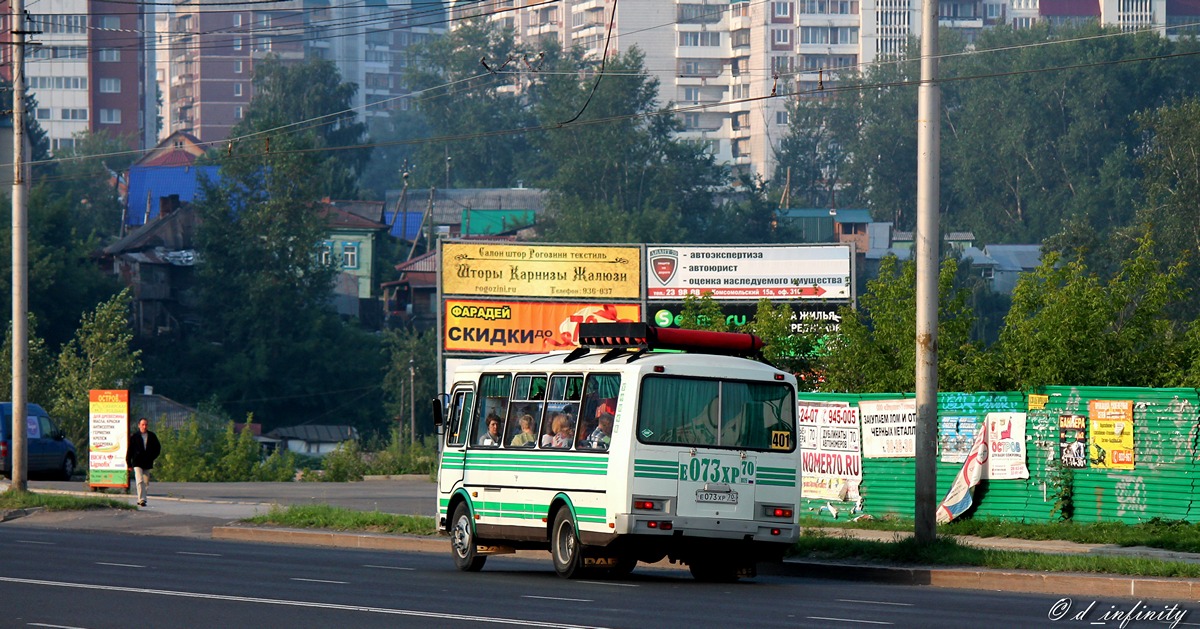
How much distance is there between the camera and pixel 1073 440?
24.6m

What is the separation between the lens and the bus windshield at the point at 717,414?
19.1 meters

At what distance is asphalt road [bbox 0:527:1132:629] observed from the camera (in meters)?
14.5

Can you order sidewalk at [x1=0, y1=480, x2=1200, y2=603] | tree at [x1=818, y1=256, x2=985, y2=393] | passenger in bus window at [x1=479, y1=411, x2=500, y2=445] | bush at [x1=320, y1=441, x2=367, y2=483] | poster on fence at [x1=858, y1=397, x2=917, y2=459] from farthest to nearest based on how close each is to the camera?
1. bush at [x1=320, y1=441, x2=367, y2=483]
2. tree at [x1=818, y1=256, x2=985, y2=393]
3. poster on fence at [x1=858, y1=397, x2=917, y2=459]
4. passenger in bus window at [x1=479, y1=411, x2=500, y2=445]
5. sidewalk at [x1=0, y1=480, x2=1200, y2=603]

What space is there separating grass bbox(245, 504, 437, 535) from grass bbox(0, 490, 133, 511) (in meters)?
4.55

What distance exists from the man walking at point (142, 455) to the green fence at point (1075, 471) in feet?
44.0

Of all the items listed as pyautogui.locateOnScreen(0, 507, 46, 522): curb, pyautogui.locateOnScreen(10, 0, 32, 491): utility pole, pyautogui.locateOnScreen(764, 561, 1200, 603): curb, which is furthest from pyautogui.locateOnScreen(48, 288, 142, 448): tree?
pyautogui.locateOnScreen(764, 561, 1200, 603): curb

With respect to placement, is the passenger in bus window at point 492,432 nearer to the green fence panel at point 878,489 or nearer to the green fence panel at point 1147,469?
the green fence panel at point 878,489

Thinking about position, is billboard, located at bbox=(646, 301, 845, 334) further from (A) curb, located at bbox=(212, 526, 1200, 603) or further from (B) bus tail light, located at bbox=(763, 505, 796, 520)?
(B) bus tail light, located at bbox=(763, 505, 796, 520)

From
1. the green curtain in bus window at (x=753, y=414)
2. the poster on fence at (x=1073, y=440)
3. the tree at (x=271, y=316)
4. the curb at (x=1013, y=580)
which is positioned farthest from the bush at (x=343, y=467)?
the tree at (x=271, y=316)

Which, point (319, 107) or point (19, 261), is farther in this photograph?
point (319, 107)

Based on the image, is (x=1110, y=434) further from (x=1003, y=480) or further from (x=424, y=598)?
(x=424, y=598)

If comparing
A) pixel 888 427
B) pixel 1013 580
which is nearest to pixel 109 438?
pixel 888 427

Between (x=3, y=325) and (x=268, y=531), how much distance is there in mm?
74975

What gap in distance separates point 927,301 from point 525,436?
4975 millimetres
